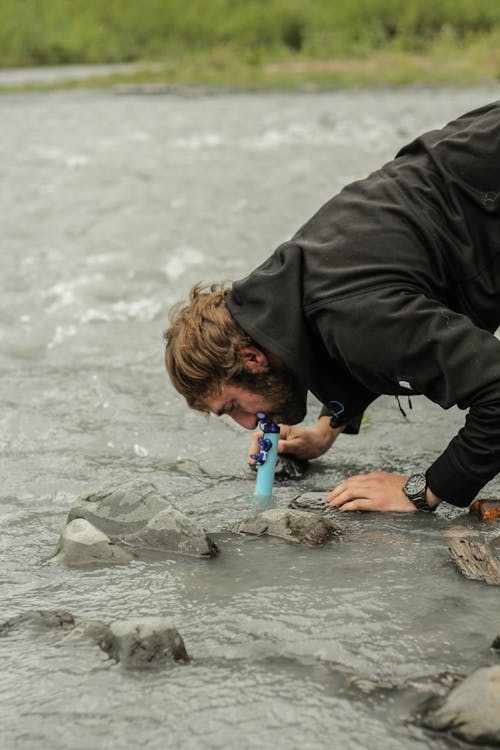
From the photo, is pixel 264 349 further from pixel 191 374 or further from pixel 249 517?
pixel 249 517

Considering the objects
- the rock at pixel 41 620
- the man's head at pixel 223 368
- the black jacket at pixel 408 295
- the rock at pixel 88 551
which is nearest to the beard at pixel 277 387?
the man's head at pixel 223 368

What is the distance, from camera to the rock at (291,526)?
11.3 feet

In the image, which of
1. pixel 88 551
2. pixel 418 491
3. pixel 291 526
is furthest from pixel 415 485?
pixel 88 551

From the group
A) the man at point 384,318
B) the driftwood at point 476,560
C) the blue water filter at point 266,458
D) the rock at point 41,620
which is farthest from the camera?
the blue water filter at point 266,458

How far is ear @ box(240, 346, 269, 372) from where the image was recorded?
3459 millimetres

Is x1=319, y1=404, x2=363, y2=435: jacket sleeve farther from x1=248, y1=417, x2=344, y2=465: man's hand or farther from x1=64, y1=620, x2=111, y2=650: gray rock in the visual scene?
x1=64, y1=620, x2=111, y2=650: gray rock

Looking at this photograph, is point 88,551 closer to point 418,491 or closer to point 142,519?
point 142,519

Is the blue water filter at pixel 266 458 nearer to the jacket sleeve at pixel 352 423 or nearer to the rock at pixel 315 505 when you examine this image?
the rock at pixel 315 505

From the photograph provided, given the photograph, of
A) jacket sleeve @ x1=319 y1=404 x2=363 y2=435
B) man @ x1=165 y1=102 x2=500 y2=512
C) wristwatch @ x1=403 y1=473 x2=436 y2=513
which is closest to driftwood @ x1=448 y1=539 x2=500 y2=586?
man @ x1=165 y1=102 x2=500 y2=512

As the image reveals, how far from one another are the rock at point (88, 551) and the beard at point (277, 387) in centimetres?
66

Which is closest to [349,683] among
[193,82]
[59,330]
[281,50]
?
[59,330]

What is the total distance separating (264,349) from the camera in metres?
3.48

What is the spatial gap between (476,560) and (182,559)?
0.88 meters

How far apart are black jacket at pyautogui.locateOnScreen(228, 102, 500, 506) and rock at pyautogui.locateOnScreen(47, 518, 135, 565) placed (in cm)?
77
